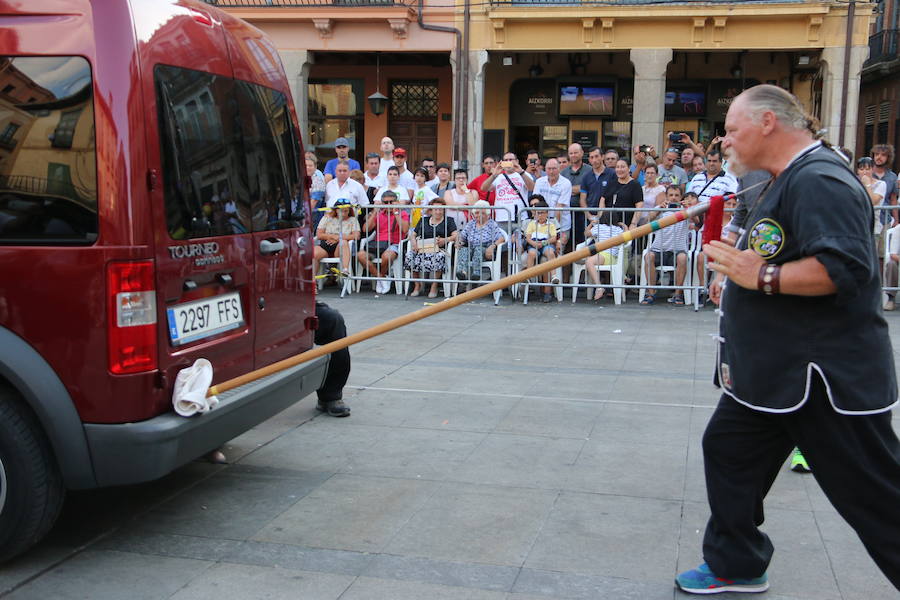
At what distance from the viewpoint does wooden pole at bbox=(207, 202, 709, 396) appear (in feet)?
12.0

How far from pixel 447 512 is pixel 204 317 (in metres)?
1.50

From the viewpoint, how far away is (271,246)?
4.82m

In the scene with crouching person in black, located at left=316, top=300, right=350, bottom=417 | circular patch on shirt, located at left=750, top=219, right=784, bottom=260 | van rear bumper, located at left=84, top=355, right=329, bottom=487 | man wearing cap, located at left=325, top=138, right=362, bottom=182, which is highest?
man wearing cap, located at left=325, top=138, right=362, bottom=182

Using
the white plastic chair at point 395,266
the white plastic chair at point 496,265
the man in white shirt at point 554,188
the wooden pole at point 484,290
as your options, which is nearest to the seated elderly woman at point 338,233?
the white plastic chair at point 395,266

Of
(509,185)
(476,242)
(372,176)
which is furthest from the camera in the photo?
(372,176)

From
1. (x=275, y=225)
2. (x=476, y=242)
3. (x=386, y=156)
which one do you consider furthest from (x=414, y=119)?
(x=275, y=225)

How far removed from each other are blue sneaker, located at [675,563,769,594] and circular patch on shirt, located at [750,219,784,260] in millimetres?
1321

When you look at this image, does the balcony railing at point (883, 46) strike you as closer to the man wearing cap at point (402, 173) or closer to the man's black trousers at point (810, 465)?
the man wearing cap at point (402, 173)

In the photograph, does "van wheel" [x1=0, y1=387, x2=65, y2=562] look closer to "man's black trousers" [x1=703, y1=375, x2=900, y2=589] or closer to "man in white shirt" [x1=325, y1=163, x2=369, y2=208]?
"man's black trousers" [x1=703, y1=375, x2=900, y2=589]

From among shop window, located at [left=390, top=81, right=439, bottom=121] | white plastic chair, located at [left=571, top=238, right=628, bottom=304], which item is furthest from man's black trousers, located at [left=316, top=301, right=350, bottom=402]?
shop window, located at [left=390, top=81, right=439, bottom=121]

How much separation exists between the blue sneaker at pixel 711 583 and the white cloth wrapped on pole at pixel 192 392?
83.6 inches

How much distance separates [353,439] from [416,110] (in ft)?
60.6

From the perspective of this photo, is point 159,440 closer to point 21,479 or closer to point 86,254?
point 21,479

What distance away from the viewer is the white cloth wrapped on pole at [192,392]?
4004 mm
